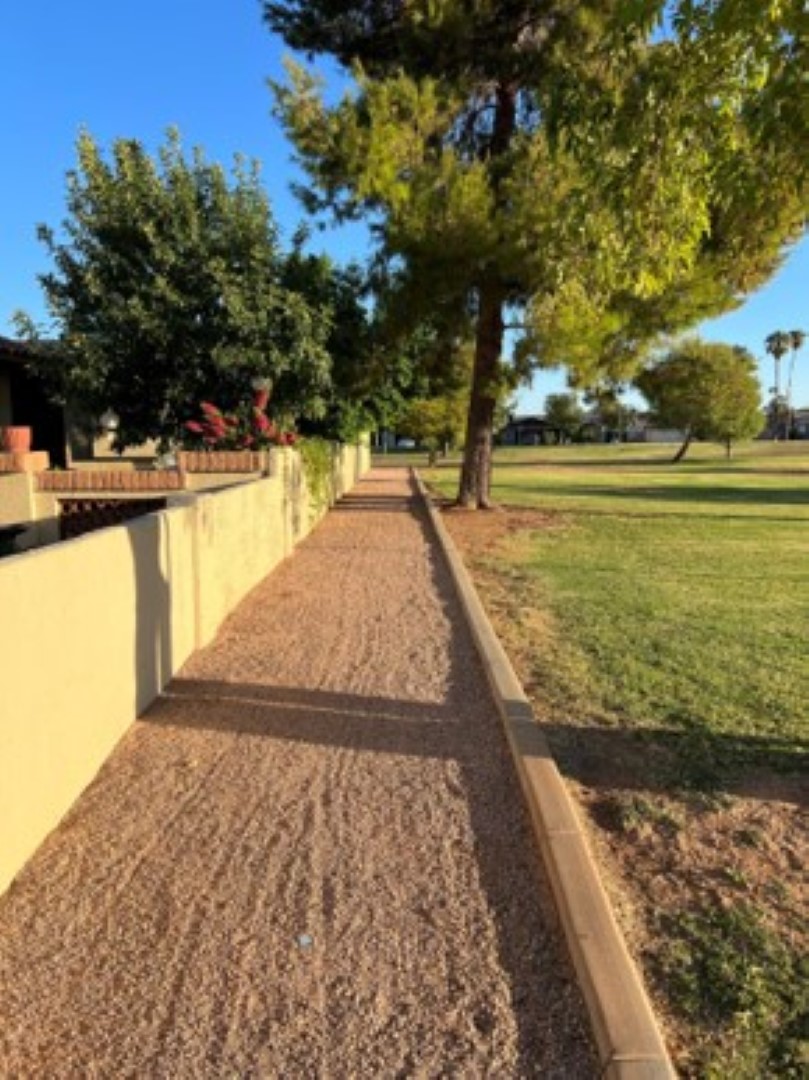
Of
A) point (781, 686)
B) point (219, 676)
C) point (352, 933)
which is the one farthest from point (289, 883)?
point (781, 686)

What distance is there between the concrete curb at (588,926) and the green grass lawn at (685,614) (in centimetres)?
111

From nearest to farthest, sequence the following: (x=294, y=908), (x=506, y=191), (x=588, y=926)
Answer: (x=588, y=926) → (x=294, y=908) → (x=506, y=191)

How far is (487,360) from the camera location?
19.7 meters

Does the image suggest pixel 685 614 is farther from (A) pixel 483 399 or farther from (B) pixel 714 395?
(B) pixel 714 395

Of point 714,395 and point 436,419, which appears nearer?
point 436,419

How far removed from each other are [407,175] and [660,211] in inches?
467

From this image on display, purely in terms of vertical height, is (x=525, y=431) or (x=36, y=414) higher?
(x=36, y=414)

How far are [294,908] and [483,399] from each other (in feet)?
57.2

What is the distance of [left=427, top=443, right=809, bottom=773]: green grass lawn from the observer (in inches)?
241

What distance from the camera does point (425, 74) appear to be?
1706 centimetres

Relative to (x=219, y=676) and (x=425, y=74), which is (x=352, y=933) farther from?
Answer: (x=425, y=74)

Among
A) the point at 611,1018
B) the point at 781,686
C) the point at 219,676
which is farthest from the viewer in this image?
the point at 219,676

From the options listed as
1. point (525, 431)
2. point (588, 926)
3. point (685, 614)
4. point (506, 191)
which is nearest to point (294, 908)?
point (588, 926)

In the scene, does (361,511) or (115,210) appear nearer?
(115,210)
